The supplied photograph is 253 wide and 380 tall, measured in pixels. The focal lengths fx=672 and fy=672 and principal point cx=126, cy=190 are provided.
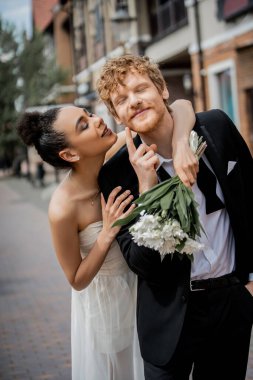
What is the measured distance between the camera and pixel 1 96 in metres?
40.8

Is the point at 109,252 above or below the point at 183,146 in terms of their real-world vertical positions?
below

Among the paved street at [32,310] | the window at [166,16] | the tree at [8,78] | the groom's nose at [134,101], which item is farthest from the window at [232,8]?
the tree at [8,78]

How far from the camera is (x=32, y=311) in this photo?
8055 mm

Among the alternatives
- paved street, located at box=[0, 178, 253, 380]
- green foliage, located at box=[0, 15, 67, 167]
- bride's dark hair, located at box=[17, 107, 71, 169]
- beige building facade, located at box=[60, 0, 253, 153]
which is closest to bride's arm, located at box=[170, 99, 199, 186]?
bride's dark hair, located at box=[17, 107, 71, 169]

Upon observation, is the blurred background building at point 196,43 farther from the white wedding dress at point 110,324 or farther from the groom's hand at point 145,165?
the groom's hand at point 145,165

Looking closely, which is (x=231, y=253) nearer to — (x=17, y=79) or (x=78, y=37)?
(x=78, y=37)

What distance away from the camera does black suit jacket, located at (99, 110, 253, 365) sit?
9.34 ft

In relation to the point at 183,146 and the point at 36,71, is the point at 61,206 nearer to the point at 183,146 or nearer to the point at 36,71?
the point at 183,146

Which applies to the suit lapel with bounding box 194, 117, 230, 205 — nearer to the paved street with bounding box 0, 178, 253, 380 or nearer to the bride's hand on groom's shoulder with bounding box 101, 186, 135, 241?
the bride's hand on groom's shoulder with bounding box 101, 186, 135, 241

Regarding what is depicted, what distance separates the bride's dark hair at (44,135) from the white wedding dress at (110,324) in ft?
1.71

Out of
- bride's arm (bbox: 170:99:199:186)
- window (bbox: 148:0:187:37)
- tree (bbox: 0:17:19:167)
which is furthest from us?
tree (bbox: 0:17:19:167)

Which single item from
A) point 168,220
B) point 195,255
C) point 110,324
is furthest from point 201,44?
point 168,220

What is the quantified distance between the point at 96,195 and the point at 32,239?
38.0 ft

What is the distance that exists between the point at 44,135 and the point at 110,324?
105cm
